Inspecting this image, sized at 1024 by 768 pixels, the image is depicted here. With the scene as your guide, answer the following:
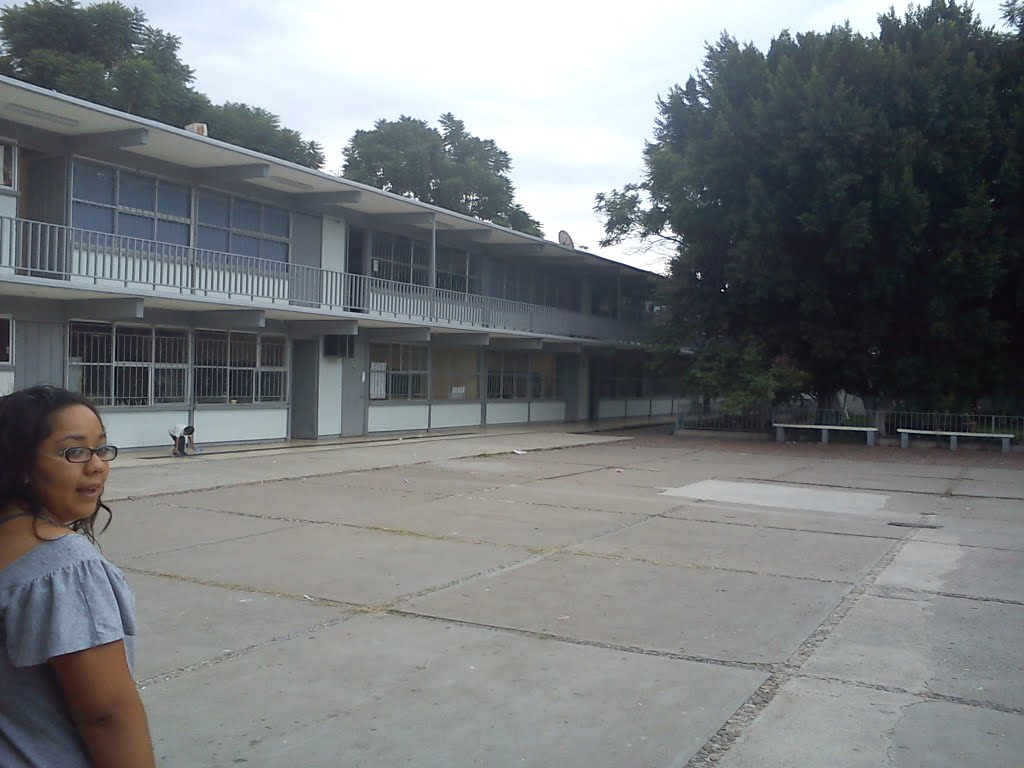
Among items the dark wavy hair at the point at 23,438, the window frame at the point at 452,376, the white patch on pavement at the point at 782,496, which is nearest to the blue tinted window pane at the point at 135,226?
the window frame at the point at 452,376

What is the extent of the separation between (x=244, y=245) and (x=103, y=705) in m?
Answer: 20.5

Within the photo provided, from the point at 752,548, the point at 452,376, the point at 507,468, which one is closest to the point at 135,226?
the point at 507,468

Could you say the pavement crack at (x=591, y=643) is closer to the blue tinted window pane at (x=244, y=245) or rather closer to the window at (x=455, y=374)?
the blue tinted window pane at (x=244, y=245)

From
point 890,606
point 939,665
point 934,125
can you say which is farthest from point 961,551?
point 934,125

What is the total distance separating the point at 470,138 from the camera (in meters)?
61.7

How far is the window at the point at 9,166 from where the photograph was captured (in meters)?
16.7

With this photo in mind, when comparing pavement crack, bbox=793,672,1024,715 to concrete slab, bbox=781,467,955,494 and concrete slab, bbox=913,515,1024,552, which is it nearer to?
concrete slab, bbox=913,515,1024,552

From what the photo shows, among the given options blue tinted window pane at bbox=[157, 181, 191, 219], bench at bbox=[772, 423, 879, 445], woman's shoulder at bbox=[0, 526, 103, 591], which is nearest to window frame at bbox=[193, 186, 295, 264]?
blue tinted window pane at bbox=[157, 181, 191, 219]

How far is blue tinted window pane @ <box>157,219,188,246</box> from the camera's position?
63.3ft

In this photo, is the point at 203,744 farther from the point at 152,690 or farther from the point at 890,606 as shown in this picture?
the point at 890,606

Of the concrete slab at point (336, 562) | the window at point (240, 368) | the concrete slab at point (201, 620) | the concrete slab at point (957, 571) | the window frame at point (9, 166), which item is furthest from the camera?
the window at point (240, 368)

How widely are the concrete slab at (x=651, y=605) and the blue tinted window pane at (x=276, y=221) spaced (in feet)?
49.7

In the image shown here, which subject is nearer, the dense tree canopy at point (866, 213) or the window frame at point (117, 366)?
the window frame at point (117, 366)

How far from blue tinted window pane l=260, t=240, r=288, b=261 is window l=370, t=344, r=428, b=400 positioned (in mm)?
3983
